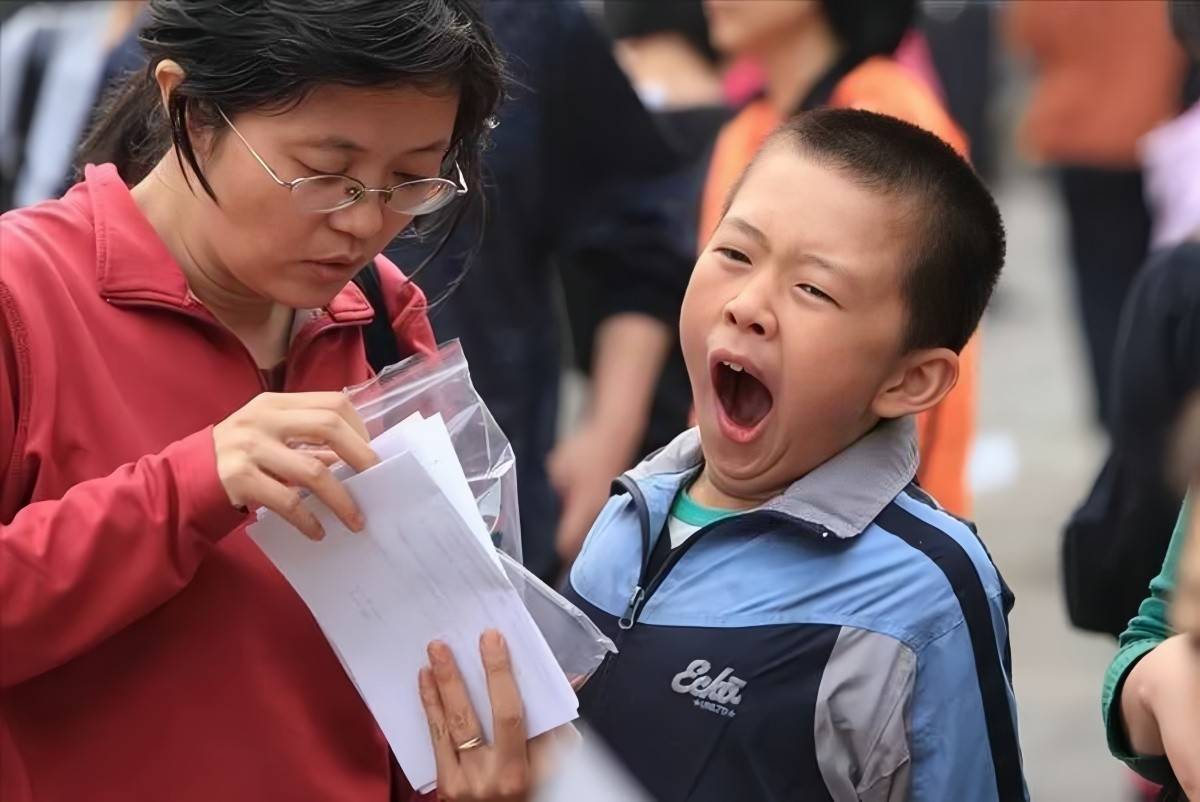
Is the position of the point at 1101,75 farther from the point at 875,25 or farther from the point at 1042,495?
the point at 875,25

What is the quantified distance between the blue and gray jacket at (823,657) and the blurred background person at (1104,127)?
420 cm

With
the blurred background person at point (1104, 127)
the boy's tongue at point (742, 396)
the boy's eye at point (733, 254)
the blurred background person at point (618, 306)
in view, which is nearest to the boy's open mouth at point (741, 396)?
the boy's tongue at point (742, 396)

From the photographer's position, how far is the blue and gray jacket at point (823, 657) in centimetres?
202

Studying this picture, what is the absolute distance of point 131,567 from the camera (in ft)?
5.74


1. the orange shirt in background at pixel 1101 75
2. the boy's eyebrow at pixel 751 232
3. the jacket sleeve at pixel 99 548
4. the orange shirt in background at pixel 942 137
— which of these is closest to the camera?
the jacket sleeve at pixel 99 548

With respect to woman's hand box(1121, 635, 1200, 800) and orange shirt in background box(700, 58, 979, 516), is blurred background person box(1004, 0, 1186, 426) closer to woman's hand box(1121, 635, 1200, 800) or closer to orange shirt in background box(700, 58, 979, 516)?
orange shirt in background box(700, 58, 979, 516)

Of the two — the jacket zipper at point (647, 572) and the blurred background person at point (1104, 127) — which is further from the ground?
the jacket zipper at point (647, 572)

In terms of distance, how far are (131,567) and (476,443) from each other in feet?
1.32

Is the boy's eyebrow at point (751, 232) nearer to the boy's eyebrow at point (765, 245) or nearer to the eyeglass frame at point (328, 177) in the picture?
the boy's eyebrow at point (765, 245)

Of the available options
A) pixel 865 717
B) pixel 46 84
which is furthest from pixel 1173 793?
pixel 46 84

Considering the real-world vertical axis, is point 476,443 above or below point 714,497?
above

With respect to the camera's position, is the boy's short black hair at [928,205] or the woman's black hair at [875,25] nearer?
the boy's short black hair at [928,205]

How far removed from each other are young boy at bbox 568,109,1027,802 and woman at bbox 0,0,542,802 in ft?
1.08

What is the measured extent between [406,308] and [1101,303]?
438cm
